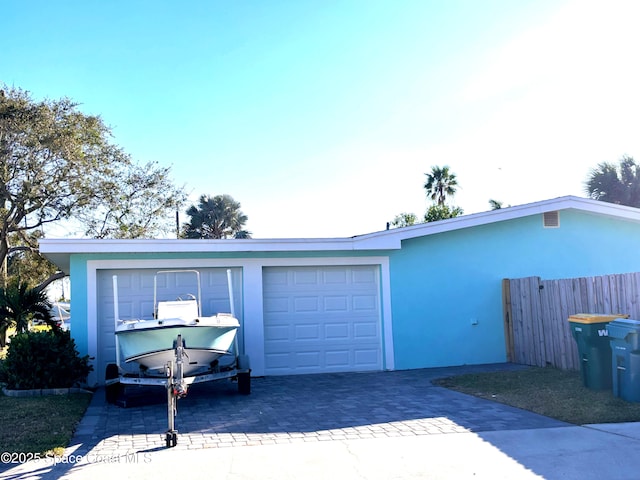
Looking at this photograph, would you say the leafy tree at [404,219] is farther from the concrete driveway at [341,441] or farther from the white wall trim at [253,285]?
the concrete driveway at [341,441]

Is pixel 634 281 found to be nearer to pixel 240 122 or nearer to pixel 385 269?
pixel 385 269

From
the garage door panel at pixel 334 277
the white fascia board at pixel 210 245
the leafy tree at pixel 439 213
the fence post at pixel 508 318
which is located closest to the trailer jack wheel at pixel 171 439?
the white fascia board at pixel 210 245

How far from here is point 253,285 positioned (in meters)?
12.4

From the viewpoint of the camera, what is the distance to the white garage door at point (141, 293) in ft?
38.6

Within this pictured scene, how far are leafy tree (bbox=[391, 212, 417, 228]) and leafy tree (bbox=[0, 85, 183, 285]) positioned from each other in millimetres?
17051

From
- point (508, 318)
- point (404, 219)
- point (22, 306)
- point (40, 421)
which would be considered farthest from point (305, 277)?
point (404, 219)

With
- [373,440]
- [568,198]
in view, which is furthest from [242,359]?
[568,198]

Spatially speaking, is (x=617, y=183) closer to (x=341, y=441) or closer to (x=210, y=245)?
(x=210, y=245)

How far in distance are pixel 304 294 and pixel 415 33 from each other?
5.50m

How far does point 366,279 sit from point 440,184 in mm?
24823

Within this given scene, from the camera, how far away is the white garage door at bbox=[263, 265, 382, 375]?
41.4ft

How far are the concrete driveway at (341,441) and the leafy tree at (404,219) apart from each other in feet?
89.5

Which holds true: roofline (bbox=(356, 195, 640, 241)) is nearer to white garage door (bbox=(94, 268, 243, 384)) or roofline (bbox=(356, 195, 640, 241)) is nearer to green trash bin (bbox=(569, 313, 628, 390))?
white garage door (bbox=(94, 268, 243, 384))

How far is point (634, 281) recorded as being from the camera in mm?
9945
